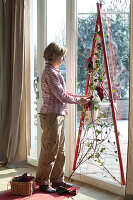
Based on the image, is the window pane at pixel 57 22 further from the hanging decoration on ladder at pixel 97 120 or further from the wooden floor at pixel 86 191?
the wooden floor at pixel 86 191

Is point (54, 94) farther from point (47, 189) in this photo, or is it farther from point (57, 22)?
point (57, 22)

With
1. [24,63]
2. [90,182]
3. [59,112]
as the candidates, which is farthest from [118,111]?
[24,63]

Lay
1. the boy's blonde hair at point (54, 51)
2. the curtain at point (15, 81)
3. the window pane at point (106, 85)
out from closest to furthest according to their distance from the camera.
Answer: the window pane at point (106, 85) < the boy's blonde hair at point (54, 51) < the curtain at point (15, 81)

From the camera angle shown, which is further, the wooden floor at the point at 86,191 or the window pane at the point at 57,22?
the window pane at the point at 57,22

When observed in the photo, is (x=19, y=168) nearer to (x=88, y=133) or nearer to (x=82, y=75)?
(x=88, y=133)

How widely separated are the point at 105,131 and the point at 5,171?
54.5 inches

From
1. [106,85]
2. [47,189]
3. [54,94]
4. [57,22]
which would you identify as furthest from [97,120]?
[57,22]

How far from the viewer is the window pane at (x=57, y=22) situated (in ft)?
11.2

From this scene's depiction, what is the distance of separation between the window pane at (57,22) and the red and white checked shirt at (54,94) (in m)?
0.53

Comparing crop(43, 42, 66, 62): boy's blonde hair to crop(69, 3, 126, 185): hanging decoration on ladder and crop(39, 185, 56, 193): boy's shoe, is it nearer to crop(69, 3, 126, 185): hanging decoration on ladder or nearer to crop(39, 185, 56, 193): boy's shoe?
crop(69, 3, 126, 185): hanging decoration on ladder

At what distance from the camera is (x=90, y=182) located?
10.5 ft

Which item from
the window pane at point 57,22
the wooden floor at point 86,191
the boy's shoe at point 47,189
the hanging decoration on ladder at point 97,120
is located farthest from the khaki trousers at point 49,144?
the window pane at point 57,22

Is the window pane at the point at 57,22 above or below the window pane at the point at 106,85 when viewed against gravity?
above

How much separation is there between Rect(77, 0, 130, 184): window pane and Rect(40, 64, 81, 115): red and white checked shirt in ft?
0.84
